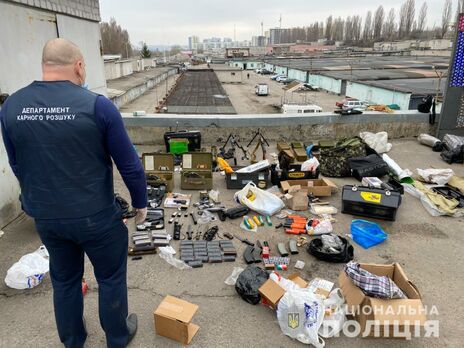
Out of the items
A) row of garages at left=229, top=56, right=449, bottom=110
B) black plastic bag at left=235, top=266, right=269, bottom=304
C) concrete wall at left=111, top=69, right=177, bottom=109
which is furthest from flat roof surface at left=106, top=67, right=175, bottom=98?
black plastic bag at left=235, top=266, right=269, bottom=304

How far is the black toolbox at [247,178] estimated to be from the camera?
6008mm

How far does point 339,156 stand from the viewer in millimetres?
6879

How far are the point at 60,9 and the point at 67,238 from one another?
5801mm

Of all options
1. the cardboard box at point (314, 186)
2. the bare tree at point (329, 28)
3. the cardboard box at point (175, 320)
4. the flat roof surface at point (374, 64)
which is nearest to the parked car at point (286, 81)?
the flat roof surface at point (374, 64)

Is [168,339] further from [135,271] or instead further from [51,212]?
[51,212]

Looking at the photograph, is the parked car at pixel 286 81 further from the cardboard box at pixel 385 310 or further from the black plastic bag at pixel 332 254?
the cardboard box at pixel 385 310

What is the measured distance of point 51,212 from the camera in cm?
211

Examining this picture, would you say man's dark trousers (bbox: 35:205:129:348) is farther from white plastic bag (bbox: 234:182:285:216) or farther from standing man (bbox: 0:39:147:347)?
white plastic bag (bbox: 234:182:285:216)

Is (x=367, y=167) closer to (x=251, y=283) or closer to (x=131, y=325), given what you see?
(x=251, y=283)

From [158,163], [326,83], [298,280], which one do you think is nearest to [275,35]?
[326,83]

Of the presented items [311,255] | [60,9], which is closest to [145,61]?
[60,9]

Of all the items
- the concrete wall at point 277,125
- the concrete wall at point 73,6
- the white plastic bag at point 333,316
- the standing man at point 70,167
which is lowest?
the white plastic bag at point 333,316

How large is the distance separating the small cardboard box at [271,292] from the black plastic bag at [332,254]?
3.35 feet

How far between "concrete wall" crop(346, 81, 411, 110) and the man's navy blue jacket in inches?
992
